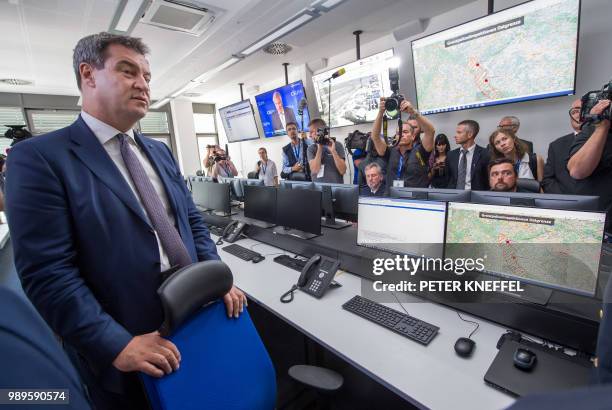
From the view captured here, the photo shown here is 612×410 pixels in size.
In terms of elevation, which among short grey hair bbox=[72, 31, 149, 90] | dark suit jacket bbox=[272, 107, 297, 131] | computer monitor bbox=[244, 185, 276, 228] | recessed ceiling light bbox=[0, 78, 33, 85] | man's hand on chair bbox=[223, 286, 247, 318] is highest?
recessed ceiling light bbox=[0, 78, 33, 85]

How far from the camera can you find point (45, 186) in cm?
80

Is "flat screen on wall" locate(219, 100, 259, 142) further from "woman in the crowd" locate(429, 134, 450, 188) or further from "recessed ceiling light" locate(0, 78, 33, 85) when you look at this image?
"woman in the crowd" locate(429, 134, 450, 188)

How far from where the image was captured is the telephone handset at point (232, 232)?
8.26ft

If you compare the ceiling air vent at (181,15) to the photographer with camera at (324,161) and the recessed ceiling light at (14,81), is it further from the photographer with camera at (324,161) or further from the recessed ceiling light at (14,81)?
the recessed ceiling light at (14,81)

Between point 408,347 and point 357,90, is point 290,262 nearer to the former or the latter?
point 408,347

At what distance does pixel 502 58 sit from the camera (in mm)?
2686

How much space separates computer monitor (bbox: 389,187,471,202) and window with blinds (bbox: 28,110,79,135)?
6640 mm

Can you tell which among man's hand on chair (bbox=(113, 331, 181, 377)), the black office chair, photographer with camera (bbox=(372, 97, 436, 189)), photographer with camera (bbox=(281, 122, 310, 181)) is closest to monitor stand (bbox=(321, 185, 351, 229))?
photographer with camera (bbox=(372, 97, 436, 189))

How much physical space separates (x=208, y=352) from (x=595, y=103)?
252 cm

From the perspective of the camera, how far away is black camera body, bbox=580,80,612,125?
1685 millimetres

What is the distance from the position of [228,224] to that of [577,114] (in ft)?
10.0

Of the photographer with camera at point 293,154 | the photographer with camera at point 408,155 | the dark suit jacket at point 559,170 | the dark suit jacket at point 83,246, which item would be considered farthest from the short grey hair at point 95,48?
the photographer with camera at point 293,154

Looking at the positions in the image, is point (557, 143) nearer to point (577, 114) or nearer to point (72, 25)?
point (577, 114)

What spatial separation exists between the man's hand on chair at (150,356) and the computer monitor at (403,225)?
1.10 m
